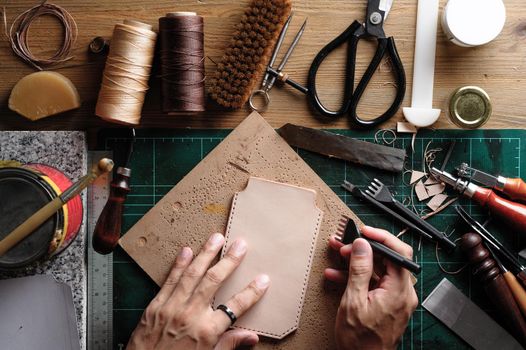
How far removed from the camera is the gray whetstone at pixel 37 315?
1.29 metres

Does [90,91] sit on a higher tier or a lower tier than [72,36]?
lower

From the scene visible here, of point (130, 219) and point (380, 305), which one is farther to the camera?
point (130, 219)

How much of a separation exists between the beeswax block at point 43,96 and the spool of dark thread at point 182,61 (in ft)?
0.79

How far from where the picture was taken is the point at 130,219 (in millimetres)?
1373

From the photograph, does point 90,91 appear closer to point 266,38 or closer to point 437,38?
point 266,38

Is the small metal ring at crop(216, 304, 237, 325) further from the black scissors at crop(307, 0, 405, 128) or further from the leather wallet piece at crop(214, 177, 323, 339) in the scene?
the black scissors at crop(307, 0, 405, 128)

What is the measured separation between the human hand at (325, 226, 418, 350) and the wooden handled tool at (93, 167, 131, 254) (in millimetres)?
539

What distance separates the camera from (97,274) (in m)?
1.36

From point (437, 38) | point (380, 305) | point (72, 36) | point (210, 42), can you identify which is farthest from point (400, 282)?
point (72, 36)

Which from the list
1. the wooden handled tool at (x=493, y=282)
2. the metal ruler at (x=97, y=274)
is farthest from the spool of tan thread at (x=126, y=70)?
the wooden handled tool at (x=493, y=282)

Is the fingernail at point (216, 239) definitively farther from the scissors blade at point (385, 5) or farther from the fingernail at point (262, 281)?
the scissors blade at point (385, 5)

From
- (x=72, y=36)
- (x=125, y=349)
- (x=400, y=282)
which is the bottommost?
(x=125, y=349)

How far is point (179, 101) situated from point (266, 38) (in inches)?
9.7

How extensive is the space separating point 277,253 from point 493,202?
20.6 inches
